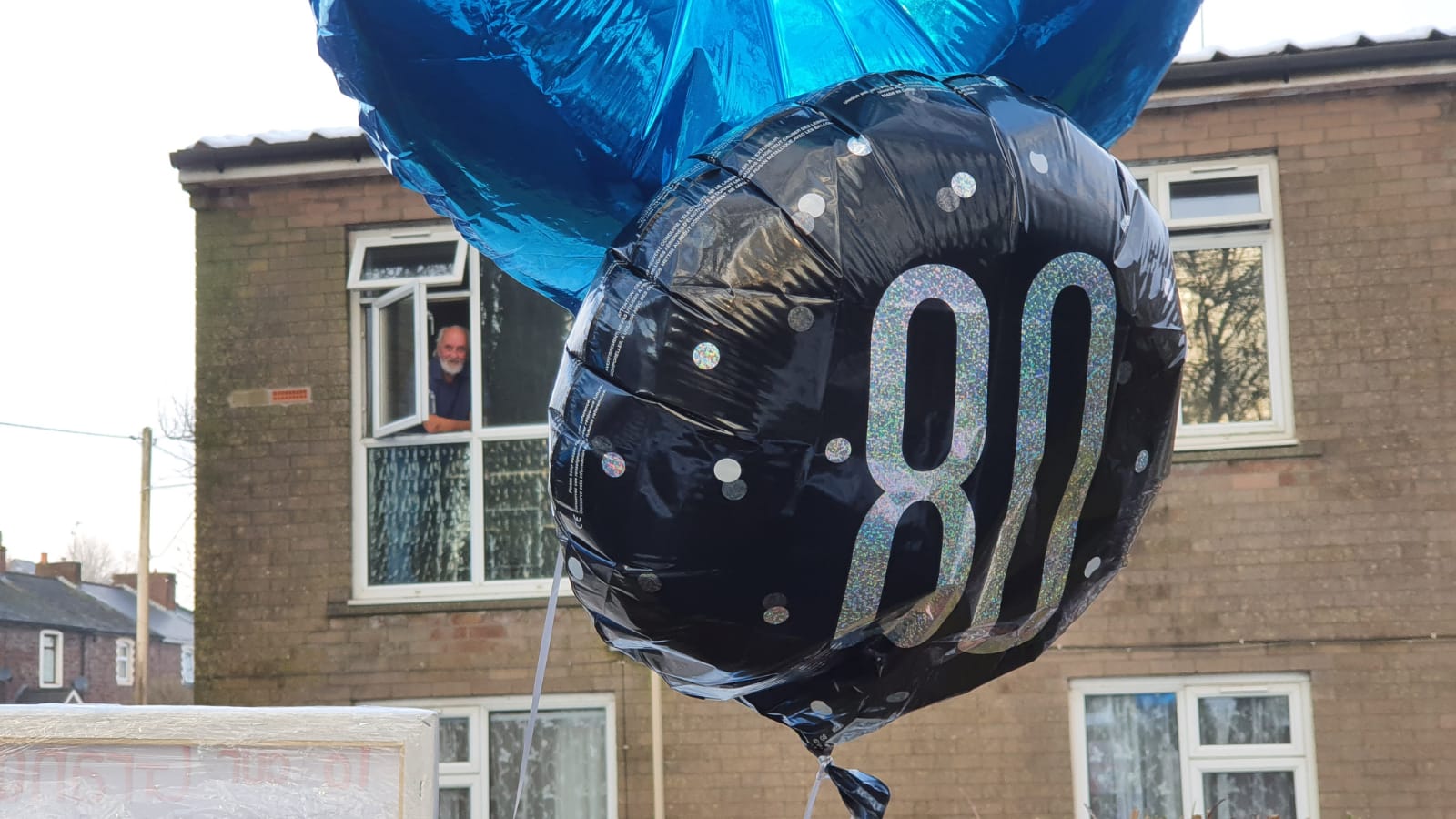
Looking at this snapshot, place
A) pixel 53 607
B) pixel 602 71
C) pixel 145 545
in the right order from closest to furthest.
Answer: pixel 602 71
pixel 145 545
pixel 53 607

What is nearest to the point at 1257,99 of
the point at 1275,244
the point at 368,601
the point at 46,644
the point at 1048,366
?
the point at 1275,244

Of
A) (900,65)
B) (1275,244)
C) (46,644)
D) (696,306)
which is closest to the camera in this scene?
(696,306)

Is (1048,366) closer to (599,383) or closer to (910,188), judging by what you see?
(910,188)

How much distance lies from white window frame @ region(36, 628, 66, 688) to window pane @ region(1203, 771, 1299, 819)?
36244 millimetres

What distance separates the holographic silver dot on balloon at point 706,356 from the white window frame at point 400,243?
576 centimetres

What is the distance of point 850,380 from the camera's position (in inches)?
71.4

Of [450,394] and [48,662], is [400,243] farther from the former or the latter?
[48,662]

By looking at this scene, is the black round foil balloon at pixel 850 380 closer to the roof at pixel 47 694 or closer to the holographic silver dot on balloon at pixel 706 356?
the holographic silver dot on balloon at pixel 706 356

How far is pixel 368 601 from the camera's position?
7.36 m

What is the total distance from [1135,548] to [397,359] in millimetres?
3781

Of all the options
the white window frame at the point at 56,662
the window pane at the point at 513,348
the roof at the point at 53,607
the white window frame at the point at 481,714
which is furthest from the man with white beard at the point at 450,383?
the white window frame at the point at 56,662

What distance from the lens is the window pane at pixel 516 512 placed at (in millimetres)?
7434

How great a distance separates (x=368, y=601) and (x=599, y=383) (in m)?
5.82

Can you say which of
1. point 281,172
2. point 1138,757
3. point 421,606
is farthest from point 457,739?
point 1138,757
